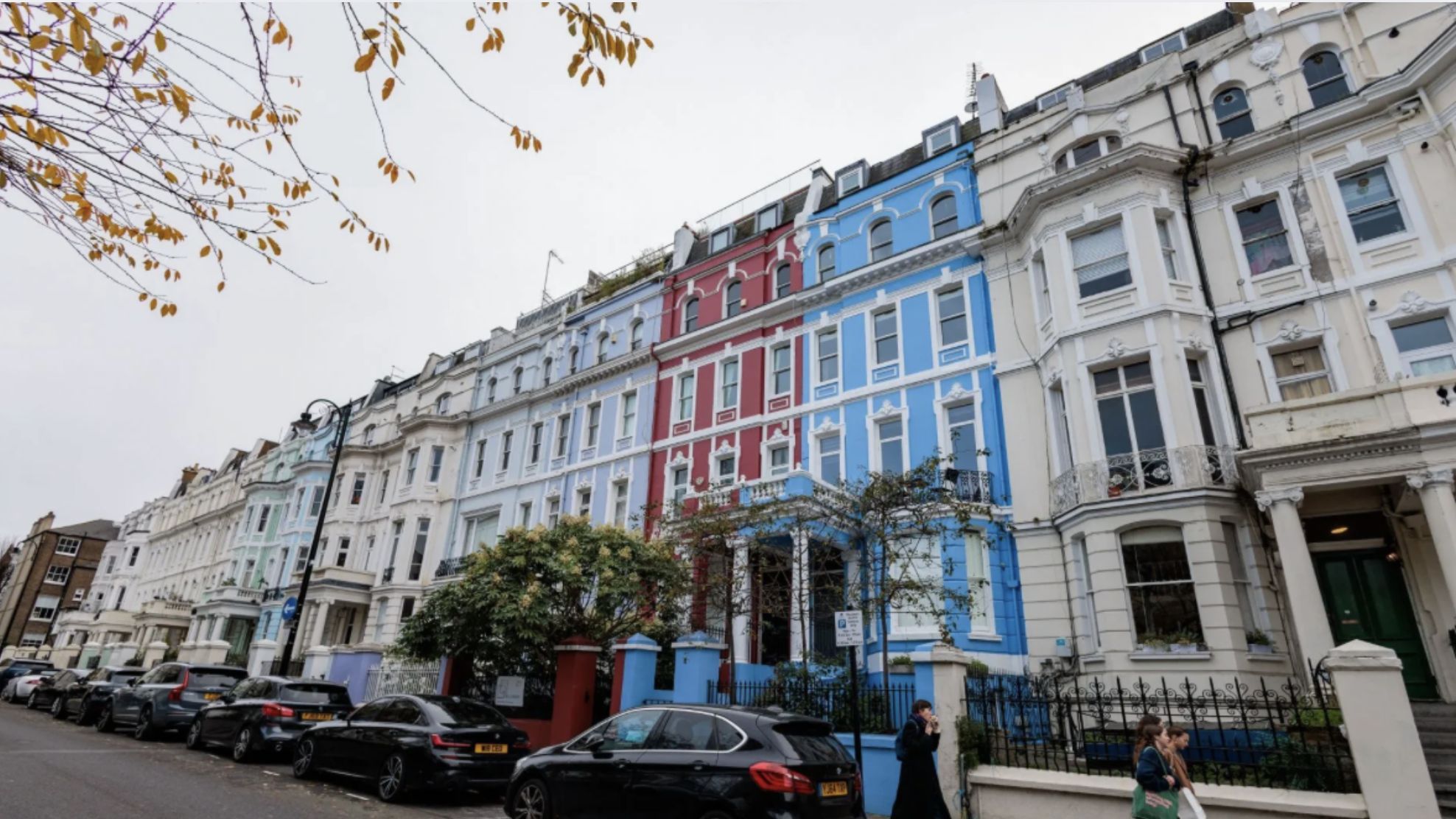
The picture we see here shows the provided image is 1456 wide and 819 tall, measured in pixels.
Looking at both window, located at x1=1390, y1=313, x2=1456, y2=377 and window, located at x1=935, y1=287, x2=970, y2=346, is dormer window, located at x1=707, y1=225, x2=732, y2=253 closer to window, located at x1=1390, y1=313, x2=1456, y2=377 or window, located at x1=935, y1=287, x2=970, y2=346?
window, located at x1=935, y1=287, x2=970, y2=346

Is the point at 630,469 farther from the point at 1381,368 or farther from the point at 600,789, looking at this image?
the point at 1381,368

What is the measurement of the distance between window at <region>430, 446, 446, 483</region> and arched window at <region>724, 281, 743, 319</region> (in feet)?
49.6

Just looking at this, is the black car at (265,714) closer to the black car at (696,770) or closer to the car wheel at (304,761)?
the car wheel at (304,761)

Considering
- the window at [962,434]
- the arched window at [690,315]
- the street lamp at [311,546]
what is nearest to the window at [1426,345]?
the window at [962,434]

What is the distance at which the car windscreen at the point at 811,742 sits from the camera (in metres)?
7.06

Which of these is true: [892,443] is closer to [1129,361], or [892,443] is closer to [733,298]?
[1129,361]

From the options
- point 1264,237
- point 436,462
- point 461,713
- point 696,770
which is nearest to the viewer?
point 696,770

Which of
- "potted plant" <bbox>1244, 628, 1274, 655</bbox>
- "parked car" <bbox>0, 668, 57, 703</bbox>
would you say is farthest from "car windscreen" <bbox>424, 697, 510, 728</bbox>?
"parked car" <bbox>0, 668, 57, 703</bbox>

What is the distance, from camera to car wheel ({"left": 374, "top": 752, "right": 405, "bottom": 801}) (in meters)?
10.3

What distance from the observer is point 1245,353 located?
49.4ft

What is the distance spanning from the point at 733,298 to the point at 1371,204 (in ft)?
54.3

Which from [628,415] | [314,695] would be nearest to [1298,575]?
[314,695]

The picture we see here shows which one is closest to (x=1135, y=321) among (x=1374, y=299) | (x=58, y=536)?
(x=1374, y=299)

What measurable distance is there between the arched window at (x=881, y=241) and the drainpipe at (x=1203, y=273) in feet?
24.2
